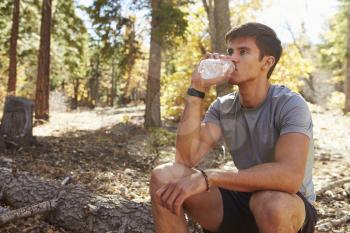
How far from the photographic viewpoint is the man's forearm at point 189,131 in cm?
338

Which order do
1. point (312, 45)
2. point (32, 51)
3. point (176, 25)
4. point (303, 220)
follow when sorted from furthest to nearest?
point (312, 45), point (32, 51), point (176, 25), point (303, 220)

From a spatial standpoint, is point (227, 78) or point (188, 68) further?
point (188, 68)

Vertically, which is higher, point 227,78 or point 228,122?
point 227,78

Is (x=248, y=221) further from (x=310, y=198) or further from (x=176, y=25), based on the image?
(x=176, y=25)

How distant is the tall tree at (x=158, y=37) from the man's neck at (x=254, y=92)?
34.6 feet

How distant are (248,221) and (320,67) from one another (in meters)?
32.2

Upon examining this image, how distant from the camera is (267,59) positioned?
11.1ft

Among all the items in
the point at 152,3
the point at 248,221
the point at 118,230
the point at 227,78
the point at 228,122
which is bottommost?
the point at 118,230

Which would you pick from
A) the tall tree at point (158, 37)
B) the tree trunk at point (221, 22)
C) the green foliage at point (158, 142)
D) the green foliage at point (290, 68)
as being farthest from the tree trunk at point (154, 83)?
→ the tree trunk at point (221, 22)

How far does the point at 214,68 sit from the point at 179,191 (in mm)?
1073

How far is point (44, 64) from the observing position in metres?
16.5

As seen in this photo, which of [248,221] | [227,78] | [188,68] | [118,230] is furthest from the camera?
[188,68]

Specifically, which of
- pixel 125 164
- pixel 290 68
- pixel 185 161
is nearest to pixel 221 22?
pixel 125 164

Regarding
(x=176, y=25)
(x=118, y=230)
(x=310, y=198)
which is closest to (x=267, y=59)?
(x=310, y=198)
